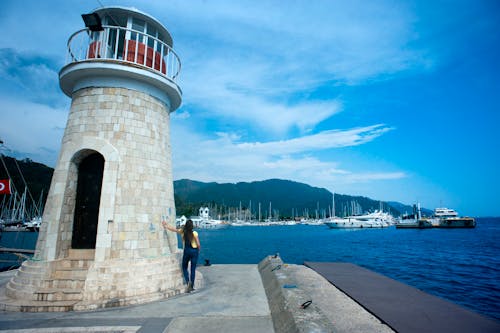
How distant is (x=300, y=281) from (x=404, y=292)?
3730 mm

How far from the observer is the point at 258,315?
21.0ft

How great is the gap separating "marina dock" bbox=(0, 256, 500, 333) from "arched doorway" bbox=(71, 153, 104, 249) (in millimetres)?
2282

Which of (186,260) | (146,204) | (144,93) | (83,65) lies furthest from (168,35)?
(186,260)

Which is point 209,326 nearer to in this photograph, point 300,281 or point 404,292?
point 300,281

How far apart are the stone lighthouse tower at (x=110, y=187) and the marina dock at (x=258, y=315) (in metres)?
0.73

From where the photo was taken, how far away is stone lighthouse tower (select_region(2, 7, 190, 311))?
7.26 meters

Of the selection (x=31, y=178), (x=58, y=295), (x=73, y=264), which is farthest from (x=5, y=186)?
(x=31, y=178)

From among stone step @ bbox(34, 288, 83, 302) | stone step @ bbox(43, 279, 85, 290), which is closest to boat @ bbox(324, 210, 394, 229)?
stone step @ bbox(43, 279, 85, 290)

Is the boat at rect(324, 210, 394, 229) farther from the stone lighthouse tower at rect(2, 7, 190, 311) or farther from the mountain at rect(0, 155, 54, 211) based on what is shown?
the stone lighthouse tower at rect(2, 7, 190, 311)

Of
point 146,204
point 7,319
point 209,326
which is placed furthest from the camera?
point 146,204

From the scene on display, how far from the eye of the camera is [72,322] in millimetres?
5766

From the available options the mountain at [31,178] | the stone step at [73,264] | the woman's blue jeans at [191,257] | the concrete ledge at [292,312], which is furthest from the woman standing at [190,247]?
the mountain at [31,178]

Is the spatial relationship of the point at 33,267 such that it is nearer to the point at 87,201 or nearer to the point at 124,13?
the point at 87,201

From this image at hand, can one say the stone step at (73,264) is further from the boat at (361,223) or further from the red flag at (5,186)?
the boat at (361,223)
